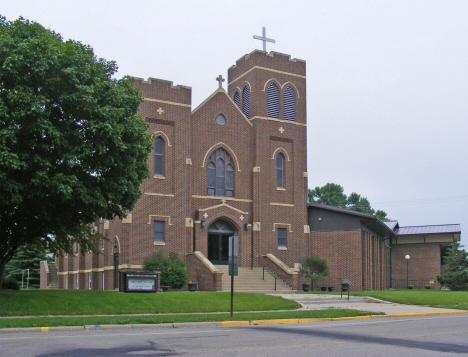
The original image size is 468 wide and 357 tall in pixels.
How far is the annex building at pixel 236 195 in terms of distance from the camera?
32.8 metres

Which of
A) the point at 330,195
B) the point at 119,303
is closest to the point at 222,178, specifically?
the point at 119,303

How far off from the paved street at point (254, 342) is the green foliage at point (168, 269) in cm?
1442

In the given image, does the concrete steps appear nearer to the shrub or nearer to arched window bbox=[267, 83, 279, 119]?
arched window bbox=[267, 83, 279, 119]

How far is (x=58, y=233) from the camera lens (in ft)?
74.0

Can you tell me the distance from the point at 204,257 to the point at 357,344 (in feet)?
70.5

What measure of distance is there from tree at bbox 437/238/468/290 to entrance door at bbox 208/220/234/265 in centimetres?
1802

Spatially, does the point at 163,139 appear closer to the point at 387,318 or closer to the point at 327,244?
the point at 327,244

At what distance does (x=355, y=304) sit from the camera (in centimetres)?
2508

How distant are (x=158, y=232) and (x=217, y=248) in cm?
Answer: 426

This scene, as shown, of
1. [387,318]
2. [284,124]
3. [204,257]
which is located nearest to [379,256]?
[284,124]

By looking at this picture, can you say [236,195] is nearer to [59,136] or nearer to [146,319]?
[59,136]

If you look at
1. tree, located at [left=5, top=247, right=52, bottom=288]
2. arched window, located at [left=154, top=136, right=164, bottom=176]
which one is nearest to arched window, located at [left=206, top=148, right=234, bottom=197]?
arched window, located at [left=154, top=136, right=164, bottom=176]

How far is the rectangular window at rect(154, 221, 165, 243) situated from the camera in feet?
107

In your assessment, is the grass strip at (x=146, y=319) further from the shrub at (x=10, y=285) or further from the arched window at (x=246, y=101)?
the arched window at (x=246, y=101)
